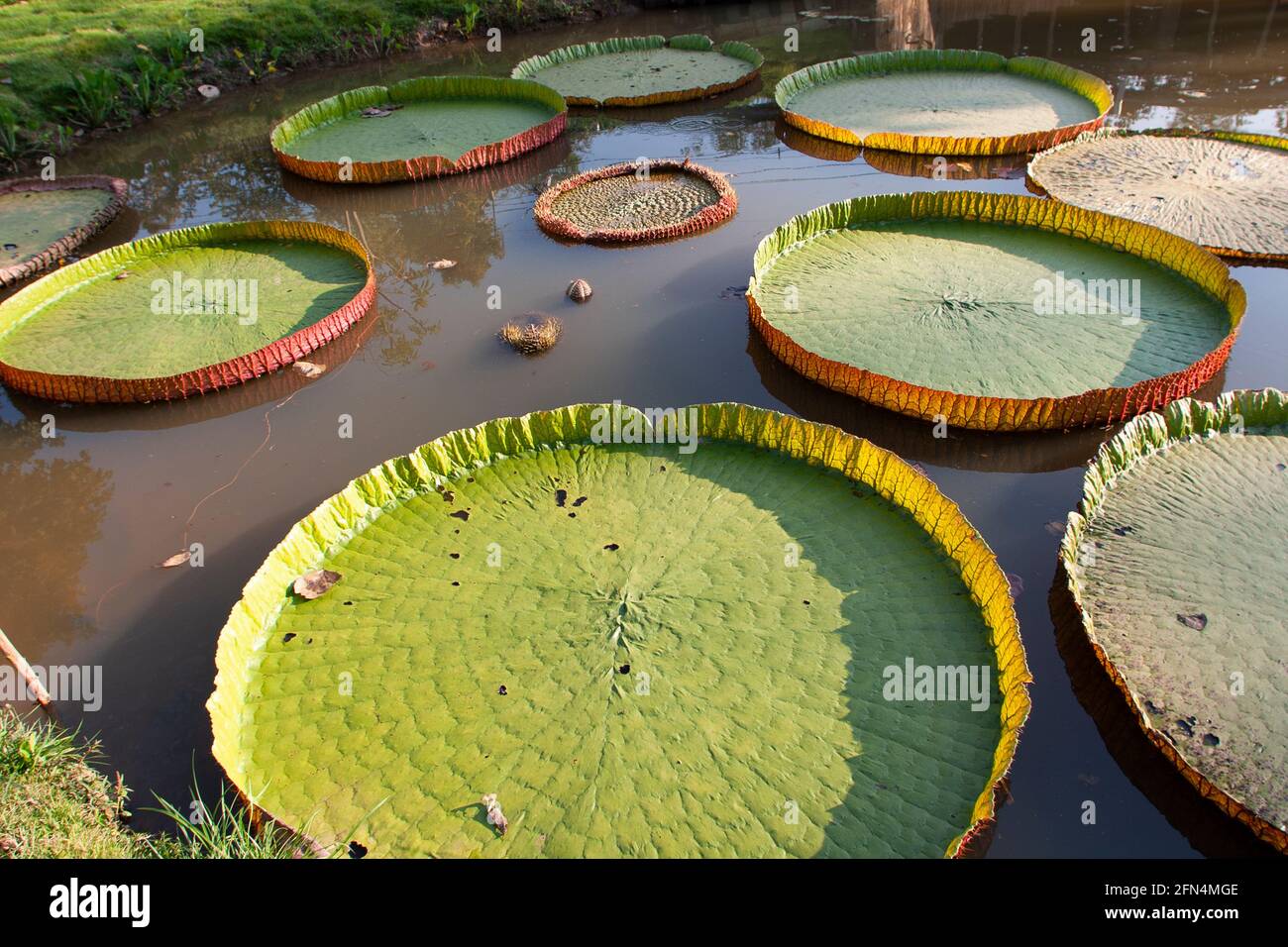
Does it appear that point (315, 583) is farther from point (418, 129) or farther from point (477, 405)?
point (418, 129)

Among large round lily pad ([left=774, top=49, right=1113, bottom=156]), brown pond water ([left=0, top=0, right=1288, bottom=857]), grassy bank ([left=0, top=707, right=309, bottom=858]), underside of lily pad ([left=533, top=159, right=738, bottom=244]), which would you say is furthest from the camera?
large round lily pad ([left=774, top=49, right=1113, bottom=156])

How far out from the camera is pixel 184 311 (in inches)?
273

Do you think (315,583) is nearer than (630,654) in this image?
No

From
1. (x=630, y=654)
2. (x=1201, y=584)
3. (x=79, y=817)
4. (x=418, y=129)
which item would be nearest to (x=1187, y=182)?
(x=1201, y=584)

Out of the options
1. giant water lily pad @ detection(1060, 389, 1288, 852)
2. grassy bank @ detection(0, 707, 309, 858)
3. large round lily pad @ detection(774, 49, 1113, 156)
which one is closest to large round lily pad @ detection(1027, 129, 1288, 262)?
large round lily pad @ detection(774, 49, 1113, 156)

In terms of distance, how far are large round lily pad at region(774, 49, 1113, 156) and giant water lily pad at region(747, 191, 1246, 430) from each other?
2.37 meters

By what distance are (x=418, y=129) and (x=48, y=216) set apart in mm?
4065

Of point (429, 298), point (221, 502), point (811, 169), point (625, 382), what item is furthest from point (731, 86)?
point (221, 502)

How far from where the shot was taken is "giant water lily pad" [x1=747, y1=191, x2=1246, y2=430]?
17.1 feet

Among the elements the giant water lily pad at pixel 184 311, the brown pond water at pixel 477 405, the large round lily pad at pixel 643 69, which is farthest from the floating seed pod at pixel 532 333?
the large round lily pad at pixel 643 69

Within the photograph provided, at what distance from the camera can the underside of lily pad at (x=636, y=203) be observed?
26.0ft

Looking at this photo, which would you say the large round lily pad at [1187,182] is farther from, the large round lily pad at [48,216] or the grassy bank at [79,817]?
the large round lily pad at [48,216]

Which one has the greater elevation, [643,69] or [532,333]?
[643,69]

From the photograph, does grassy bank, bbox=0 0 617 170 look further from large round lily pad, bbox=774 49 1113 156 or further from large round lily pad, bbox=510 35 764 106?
large round lily pad, bbox=774 49 1113 156
